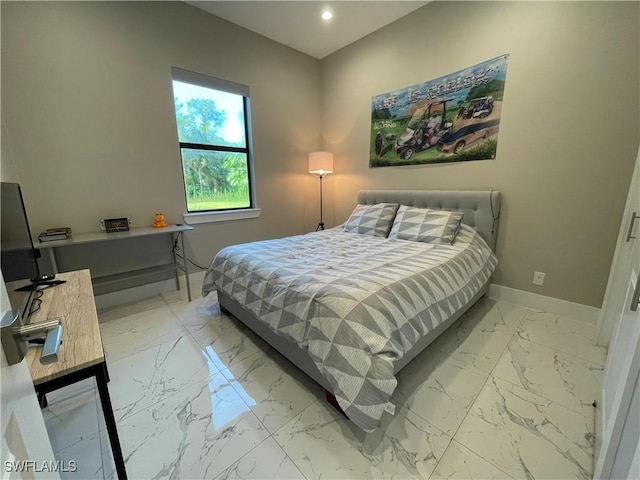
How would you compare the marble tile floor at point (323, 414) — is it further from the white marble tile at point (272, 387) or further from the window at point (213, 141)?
the window at point (213, 141)

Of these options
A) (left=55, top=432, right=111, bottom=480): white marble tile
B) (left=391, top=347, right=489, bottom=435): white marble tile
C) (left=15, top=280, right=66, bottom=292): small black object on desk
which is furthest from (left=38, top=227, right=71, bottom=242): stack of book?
(left=391, top=347, right=489, bottom=435): white marble tile

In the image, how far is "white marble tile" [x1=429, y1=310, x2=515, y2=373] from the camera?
5.74ft

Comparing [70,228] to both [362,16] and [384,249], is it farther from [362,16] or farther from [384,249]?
[362,16]

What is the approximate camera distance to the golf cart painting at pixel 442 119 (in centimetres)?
237

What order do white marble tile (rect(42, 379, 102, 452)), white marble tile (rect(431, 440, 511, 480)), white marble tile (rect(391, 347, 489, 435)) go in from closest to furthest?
white marble tile (rect(431, 440, 511, 480))
white marble tile (rect(42, 379, 102, 452))
white marble tile (rect(391, 347, 489, 435))

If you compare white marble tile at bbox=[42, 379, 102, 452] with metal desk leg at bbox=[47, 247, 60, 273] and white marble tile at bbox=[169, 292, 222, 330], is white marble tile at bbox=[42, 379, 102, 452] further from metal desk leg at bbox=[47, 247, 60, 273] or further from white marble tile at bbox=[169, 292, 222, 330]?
metal desk leg at bbox=[47, 247, 60, 273]

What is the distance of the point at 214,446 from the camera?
1204 millimetres

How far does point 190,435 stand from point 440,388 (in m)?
1.33

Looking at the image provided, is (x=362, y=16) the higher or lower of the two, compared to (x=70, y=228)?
higher

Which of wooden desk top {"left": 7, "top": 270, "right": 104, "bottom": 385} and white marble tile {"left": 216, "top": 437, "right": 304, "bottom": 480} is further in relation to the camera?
white marble tile {"left": 216, "top": 437, "right": 304, "bottom": 480}

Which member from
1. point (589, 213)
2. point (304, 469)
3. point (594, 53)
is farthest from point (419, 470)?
point (594, 53)

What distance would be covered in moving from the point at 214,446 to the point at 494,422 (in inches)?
52.9

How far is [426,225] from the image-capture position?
2471 millimetres

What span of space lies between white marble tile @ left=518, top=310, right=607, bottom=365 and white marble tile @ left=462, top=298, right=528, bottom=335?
0.06 meters
